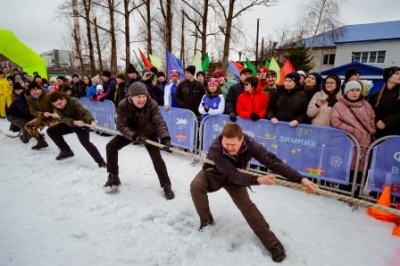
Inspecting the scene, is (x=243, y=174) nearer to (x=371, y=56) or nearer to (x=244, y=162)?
(x=244, y=162)

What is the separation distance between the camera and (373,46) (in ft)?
98.2

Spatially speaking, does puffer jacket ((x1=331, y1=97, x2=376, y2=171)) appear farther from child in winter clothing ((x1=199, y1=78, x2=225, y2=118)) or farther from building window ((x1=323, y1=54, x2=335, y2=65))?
building window ((x1=323, y1=54, x2=335, y2=65))

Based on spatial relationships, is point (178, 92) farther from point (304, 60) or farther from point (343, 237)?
point (304, 60)

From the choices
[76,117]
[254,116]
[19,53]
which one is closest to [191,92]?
[254,116]

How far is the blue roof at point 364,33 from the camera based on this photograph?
A: 94.1ft

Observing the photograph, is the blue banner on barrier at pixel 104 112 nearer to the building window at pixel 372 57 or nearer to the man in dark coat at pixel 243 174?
the man in dark coat at pixel 243 174

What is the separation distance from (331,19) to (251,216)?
95.9ft

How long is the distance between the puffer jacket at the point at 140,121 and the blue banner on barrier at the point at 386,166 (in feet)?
9.67

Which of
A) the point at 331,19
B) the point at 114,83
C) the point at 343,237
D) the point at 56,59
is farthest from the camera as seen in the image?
the point at 56,59

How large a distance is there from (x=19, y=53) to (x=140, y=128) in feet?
45.4

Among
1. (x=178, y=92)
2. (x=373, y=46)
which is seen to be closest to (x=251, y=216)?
(x=178, y=92)

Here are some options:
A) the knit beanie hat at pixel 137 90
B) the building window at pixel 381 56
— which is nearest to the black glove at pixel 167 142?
the knit beanie hat at pixel 137 90

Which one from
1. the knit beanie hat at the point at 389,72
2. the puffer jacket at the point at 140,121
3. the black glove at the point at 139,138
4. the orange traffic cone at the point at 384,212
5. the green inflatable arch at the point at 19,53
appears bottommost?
the orange traffic cone at the point at 384,212

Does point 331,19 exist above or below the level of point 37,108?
above
